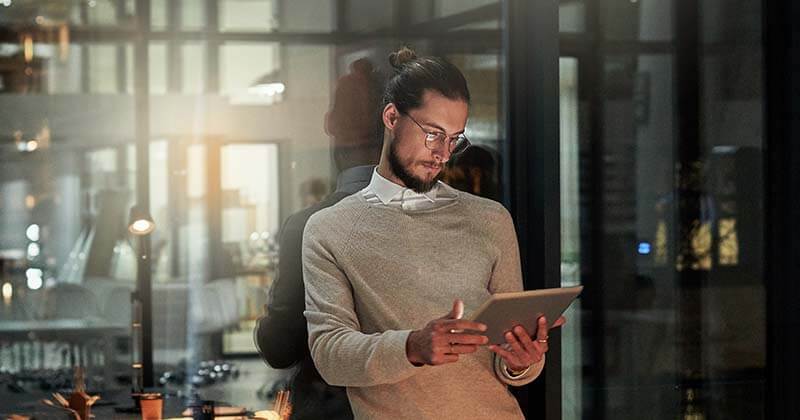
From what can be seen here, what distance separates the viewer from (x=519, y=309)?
2.96m

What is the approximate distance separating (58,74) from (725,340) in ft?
13.2

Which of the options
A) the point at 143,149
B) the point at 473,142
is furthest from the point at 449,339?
the point at 143,149

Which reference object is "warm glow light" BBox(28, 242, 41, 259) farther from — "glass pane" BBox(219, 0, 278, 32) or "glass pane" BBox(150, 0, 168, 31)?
"glass pane" BBox(219, 0, 278, 32)

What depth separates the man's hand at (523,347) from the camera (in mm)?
→ 3094

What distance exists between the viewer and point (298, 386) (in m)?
3.84

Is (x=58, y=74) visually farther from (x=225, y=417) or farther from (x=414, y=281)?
(x=414, y=281)

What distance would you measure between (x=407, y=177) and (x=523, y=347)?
21.2 inches

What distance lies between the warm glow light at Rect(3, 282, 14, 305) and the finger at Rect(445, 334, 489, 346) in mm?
4685

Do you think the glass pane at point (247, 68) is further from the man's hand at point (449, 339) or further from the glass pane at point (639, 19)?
the man's hand at point (449, 339)

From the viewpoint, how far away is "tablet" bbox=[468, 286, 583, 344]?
2.86 metres

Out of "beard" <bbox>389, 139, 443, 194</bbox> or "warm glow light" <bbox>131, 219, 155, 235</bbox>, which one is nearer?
"beard" <bbox>389, 139, 443, 194</bbox>

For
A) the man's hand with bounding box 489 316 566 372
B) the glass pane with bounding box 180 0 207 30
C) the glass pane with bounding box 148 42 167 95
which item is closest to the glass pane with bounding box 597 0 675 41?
the glass pane with bounding box 180 0 207 30

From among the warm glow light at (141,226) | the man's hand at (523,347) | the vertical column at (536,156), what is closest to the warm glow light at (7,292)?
the warm glow light at (141,226)

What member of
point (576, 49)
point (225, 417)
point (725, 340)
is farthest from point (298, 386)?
point (725, 340)
